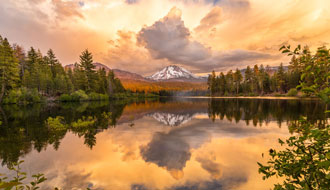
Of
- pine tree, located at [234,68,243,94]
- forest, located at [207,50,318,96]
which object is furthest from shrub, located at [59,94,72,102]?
pine tree, located at [234,68,243,94]

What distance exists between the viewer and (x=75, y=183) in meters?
5.81

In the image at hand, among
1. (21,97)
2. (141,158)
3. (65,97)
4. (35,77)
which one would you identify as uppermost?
(35,77)

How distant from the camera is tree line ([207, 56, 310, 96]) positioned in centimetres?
7388

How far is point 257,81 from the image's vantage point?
86188mm

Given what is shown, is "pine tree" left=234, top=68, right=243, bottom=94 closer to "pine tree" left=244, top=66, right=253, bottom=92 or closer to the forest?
the forest

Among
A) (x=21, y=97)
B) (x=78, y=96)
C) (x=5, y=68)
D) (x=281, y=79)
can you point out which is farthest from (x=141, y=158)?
(x=281, y=79)

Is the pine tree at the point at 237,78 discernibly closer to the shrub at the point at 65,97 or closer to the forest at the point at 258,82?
the forest at the point at 258,82

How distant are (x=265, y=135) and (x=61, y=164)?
42.3ft

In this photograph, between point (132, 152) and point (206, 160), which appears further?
point (132, 152)

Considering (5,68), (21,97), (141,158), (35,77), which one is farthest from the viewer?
(35,77)

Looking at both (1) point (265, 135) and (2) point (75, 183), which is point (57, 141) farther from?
(1) point (265, 135)

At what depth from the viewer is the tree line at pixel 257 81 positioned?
73.9 metres

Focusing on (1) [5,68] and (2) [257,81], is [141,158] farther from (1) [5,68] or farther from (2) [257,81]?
(2) [257,81]

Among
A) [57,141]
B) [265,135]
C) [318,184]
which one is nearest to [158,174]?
[318,184]
